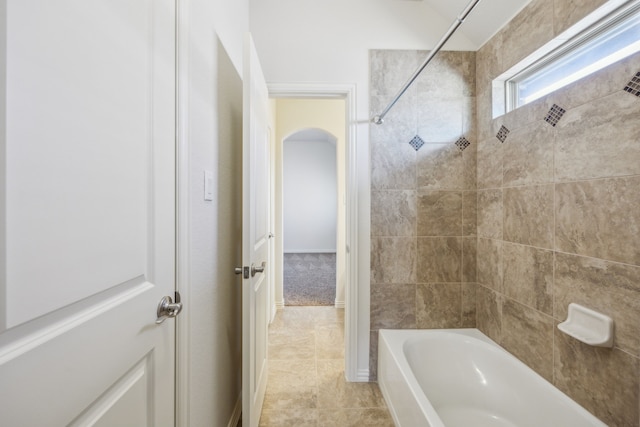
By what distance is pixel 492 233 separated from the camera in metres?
1.66

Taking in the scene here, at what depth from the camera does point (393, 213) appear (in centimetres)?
180

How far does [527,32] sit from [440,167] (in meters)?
0.82

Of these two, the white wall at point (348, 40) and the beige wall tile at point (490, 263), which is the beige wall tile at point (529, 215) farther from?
the white wall at point (348, 40)

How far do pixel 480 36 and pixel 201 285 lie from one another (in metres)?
2.25

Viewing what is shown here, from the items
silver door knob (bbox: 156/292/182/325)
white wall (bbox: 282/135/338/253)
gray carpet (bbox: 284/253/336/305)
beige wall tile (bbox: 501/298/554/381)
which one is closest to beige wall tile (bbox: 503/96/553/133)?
beige wall tile (bbox: 501/298/554/381)

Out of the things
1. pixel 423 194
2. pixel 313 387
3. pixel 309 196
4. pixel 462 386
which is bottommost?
pixel 313 387

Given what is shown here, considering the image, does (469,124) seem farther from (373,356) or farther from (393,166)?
(373,356)

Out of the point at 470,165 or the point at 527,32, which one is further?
the point at 470,165

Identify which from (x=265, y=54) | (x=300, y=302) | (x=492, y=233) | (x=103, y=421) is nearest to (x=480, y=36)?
(x=492, y=233)

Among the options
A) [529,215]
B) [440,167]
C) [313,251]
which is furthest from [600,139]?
[313,251]

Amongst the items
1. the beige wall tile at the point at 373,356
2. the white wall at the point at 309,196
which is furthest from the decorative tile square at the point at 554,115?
the white wall at the point at 309,196

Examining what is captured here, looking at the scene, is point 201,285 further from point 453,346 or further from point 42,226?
point 453,346

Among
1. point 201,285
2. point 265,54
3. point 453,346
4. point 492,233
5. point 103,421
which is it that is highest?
point 265,54

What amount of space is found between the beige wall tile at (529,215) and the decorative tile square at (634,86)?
0.44 m
